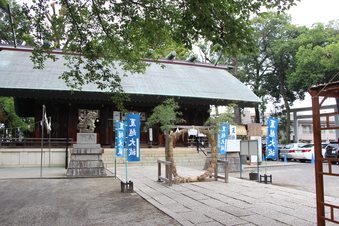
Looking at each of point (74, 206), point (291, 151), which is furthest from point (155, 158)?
point (74, 206)

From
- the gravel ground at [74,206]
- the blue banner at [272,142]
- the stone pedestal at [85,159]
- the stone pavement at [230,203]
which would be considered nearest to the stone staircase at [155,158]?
the stone pedestal at [85,159]

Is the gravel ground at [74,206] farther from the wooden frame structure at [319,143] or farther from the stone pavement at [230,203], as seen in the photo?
the wooden frame structure at [319,143]

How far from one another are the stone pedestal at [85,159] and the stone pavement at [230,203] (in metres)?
3.21

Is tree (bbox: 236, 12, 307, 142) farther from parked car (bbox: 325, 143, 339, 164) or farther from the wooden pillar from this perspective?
the wooden pillar

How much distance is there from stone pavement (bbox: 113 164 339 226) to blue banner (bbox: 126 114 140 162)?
100 cm

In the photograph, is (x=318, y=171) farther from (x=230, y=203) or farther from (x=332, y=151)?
(x=332, y=151)

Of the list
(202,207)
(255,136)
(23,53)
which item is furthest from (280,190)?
(23,53)

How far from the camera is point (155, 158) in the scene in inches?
692

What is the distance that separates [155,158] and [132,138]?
9.28m

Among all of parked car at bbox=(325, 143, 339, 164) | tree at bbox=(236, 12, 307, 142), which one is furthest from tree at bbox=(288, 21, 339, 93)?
parked car at bbox=(325, 143, 339, 164)

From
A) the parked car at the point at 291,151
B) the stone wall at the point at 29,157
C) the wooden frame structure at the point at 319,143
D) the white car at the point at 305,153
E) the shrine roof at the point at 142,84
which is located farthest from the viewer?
the parked car at the point at 291,151

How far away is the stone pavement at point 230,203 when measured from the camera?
16.3ft

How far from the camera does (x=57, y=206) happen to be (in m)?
6.29

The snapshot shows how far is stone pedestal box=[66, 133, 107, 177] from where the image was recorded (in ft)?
37.2
